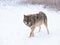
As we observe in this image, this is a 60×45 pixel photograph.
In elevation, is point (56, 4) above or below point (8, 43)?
above

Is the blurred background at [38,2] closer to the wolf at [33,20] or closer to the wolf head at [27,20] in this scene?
the wolf at [33,20]

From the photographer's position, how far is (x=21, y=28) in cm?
895

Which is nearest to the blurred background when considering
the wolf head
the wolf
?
the wolf

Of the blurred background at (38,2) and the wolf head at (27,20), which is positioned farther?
the blurred background at (38,2)

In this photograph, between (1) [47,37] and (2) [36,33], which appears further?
(2) [36,33]

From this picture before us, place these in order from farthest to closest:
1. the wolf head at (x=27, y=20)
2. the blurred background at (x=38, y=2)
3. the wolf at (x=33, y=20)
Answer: the blurred background at (x=38, y=2) < the wolf at (x=33, y=20) < the wolf head at (x=27, y=20)

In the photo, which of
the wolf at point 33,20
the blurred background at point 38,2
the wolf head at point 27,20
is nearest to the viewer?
the wolf head at point 27,20

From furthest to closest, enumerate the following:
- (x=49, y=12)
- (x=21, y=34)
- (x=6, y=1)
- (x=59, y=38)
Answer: (x=6, y=1)
(x=49, y=12)
(x=21, y=34)
(x=59, y=38)

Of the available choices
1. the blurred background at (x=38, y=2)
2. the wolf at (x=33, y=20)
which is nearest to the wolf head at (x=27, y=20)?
the wolf at (x=33, y=20)

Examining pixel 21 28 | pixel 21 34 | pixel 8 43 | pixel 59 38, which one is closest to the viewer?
pixel 8 43

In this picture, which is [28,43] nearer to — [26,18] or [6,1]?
[26,18]

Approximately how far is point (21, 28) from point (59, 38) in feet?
6.29

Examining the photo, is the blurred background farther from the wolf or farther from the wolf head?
the wolf head

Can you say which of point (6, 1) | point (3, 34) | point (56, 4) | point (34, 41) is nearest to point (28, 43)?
point (34, 41)
